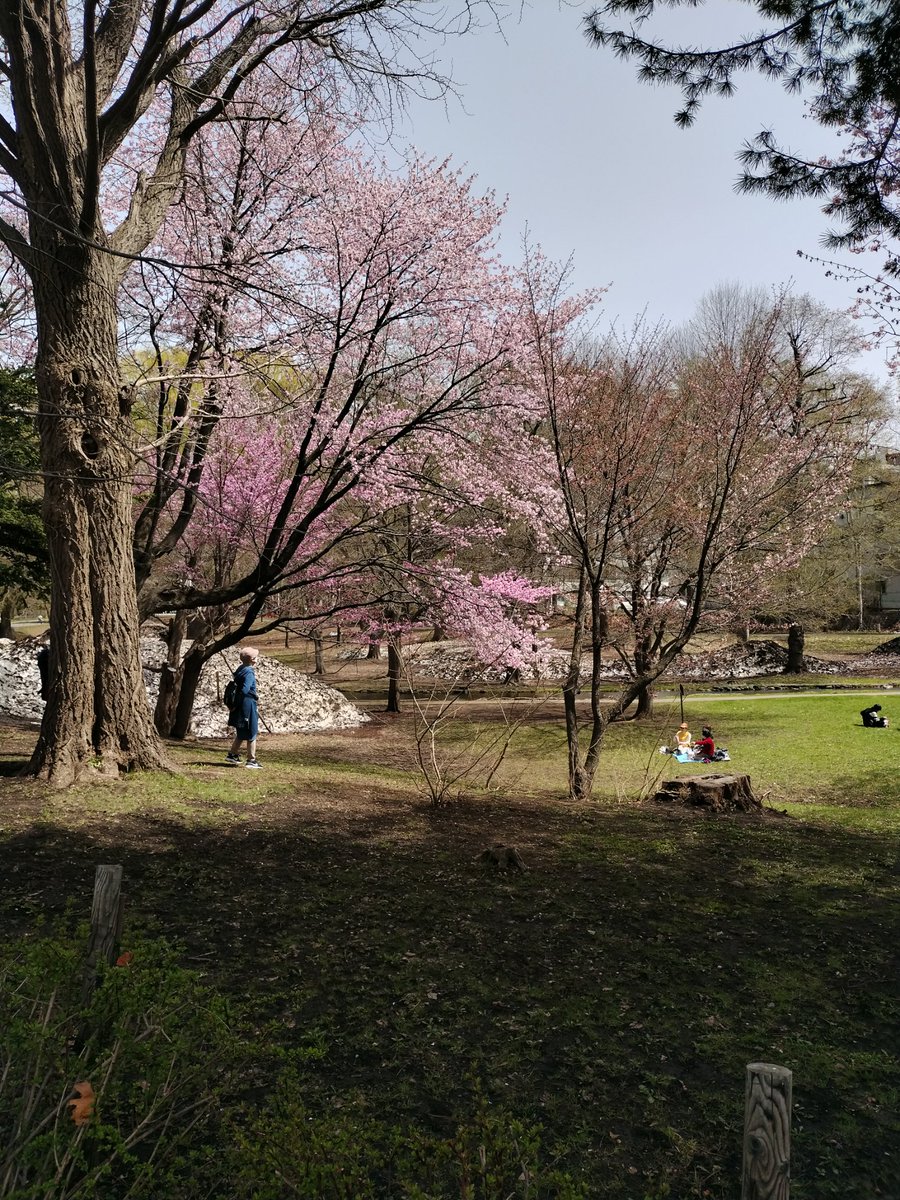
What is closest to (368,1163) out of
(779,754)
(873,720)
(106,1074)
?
(106,1074)

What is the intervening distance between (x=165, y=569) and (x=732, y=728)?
11394 mm

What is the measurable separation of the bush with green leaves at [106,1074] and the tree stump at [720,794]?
21.7 feet

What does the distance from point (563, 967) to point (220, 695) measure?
13.4 m

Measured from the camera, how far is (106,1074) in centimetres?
214

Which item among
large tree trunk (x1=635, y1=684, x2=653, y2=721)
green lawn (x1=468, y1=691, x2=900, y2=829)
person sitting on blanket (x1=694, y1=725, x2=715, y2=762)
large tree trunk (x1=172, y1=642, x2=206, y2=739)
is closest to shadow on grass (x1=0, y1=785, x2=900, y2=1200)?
green lawn (x1=468, y1=691, x2=900, y2=829)

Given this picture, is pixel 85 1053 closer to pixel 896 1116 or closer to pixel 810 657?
pixel 896 1116

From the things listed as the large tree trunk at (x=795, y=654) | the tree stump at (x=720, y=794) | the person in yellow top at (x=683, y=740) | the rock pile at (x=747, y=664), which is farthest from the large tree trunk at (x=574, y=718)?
the large tree trunk at (x=795, y=654)

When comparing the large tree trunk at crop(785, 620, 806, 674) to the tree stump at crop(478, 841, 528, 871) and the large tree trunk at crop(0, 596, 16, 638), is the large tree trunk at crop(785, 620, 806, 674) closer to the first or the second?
the tree stump at crop(478, 841, 528, 871)

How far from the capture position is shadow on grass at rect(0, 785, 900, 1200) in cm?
272

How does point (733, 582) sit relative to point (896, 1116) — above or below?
above

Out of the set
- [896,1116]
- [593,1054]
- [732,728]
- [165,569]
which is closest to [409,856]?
[593,1054]

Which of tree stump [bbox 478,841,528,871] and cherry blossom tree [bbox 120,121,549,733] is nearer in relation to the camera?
tree stump [bbox 478,841,528,871]

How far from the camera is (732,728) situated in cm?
1587

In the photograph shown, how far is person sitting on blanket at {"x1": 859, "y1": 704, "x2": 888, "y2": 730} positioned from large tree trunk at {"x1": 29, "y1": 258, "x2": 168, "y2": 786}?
1306 cm
